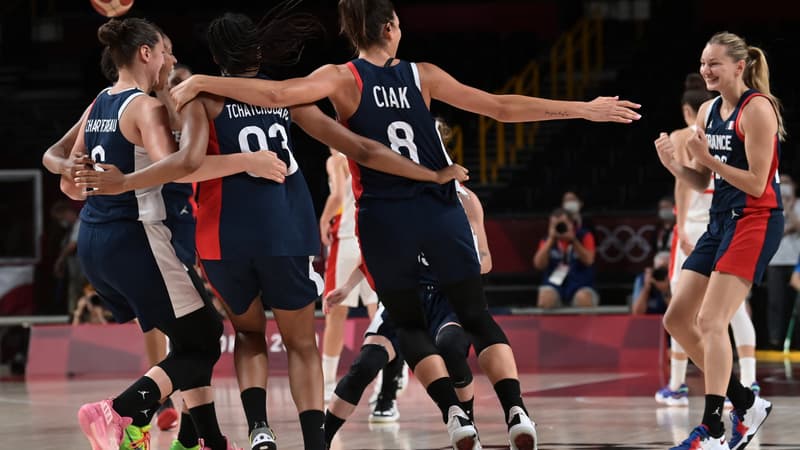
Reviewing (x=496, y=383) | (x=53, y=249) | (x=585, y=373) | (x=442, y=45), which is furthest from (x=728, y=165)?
(x=442, y=45)

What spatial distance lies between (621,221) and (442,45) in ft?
25.5

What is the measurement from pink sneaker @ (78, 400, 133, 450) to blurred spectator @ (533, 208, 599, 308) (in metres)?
8.90

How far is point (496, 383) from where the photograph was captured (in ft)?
19.2

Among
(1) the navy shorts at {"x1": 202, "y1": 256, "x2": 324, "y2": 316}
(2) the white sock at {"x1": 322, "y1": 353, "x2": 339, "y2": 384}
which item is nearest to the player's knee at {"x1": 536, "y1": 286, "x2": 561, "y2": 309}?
(2) the white sock at {"x1": 322, "y1": 353, "x2": 339, "y2": 384}

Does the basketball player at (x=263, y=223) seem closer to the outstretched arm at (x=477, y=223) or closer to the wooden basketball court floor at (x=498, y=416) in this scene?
the outstretched arm at (x=477, y=223)

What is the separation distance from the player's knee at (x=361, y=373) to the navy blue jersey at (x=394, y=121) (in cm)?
146

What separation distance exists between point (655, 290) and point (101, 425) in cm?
873

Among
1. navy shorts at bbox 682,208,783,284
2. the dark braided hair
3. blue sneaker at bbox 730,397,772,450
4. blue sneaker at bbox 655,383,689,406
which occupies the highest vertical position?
the dark braided hair

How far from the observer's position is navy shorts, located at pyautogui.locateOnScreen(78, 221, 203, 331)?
6.18 metres

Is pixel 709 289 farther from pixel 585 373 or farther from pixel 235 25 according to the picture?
pixel 585 373

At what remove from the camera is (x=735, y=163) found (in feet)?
22.5

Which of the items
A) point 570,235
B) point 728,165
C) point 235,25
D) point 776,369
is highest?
point 235,25

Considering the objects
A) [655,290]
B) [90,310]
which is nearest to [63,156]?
[90,310]

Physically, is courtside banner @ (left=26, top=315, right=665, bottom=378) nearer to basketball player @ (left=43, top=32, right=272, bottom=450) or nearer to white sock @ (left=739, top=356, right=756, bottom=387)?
white sock @ (left=739, top=356, right=756, bottom=387)
